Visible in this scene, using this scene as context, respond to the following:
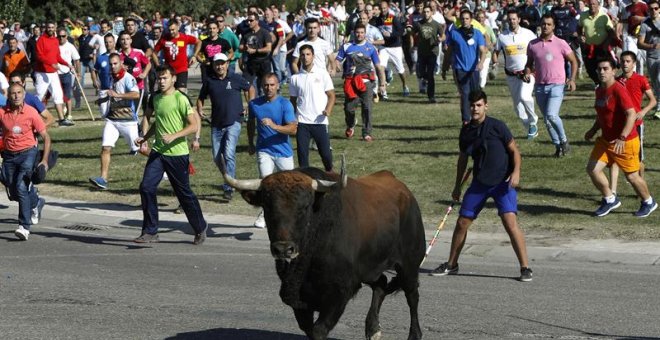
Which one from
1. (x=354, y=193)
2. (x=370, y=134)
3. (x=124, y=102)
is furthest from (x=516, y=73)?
(x=354, y=193)

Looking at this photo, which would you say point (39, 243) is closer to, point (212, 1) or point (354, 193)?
point (354, 193)

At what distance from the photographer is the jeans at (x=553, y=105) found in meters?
18.4

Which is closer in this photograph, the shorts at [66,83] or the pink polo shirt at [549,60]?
the pink polo shirt at [549,60]

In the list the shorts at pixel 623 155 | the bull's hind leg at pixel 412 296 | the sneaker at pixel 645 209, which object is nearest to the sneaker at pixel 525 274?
the bull's hind leg at pixel 412 296

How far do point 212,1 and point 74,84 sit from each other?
27.0 meters

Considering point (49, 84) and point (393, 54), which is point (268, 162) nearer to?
point (49, 84)

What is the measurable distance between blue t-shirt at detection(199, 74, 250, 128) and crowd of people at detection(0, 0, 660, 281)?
0.06 feet

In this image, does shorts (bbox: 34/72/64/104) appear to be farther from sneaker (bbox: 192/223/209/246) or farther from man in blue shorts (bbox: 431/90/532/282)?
man in blue shorts (bbox: 431/90/532/282)

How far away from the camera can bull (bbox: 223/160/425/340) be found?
310 inches

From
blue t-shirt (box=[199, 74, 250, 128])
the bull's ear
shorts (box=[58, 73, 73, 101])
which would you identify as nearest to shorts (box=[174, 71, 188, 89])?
shorts (box=[58, 73, 73, 101])

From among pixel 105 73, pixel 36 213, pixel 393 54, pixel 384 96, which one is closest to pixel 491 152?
pixel 36 213

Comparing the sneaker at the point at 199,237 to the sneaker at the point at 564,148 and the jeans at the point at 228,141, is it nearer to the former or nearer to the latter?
the jeans at the point at 228,141

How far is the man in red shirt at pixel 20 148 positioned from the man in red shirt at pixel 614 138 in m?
6.48

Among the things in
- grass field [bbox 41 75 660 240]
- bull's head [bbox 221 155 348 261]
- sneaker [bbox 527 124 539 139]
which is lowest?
grass field [bbox 41 75 660 240]
